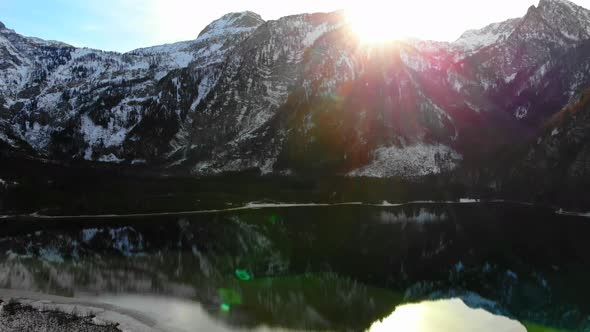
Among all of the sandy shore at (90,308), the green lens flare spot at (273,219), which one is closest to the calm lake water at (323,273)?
the sandy shore at (90,308)

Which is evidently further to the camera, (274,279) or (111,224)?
(111,224)

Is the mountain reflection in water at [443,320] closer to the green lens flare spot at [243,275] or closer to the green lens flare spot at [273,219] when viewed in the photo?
the green lens flare spot at [243,275]

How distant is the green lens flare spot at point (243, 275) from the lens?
9044 cm

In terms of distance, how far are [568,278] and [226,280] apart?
60570mm

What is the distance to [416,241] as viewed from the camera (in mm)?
129000

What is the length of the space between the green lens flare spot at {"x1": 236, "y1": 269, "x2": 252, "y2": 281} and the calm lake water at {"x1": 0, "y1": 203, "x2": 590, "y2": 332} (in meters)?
0.19

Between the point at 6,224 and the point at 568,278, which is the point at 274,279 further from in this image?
the point at 6,224

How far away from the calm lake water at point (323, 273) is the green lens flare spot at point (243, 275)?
186 mm

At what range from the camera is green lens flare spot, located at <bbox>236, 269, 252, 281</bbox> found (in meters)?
90.4

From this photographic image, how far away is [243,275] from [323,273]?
14735 mm

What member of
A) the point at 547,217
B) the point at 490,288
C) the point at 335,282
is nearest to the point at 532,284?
the point at 490,288

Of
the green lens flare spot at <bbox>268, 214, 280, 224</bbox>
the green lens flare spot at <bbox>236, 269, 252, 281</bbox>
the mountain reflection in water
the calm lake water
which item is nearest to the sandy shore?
the calm lake water

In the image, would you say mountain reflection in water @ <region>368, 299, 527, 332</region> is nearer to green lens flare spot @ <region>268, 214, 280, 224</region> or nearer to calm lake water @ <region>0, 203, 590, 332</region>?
calm lake water @ <region>0, 203, 590, 332</region>

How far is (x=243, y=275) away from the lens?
92.8 meters
